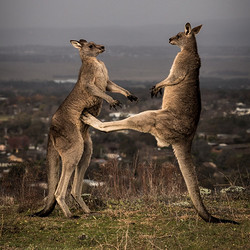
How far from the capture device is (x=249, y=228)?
7488 mm

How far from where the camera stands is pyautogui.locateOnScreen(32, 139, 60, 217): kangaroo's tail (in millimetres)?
8641

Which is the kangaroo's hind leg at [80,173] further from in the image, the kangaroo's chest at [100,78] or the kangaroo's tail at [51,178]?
the kangaroo's chest at [100,78]

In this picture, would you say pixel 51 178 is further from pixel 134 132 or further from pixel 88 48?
pixel 134 132

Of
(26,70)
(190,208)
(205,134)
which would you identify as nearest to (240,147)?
(205,134)

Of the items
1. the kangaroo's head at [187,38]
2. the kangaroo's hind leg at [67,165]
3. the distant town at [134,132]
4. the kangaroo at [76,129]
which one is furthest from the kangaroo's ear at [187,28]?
the distant town at [134,132]

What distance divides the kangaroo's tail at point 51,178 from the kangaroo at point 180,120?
0.89 m

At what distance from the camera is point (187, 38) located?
8.52 meters

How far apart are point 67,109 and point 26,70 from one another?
3201 inches

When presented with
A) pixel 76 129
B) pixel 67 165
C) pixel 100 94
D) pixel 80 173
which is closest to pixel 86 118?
pixel 76 129

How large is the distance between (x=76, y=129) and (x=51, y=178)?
1006mm

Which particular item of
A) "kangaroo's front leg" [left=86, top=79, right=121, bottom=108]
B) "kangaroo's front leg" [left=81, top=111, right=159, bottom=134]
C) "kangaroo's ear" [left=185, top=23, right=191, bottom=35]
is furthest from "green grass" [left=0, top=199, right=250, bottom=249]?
"kangaroo's ear" [left=185, top=23, right=191, bottom=35]

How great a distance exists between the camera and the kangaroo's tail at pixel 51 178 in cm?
864

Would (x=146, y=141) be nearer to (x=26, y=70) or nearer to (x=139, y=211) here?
(x=139, y=211)

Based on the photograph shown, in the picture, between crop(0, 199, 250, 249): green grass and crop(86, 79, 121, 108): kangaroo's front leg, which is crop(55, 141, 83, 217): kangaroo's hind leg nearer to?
crop(0, 199, 250, 249): green grass
